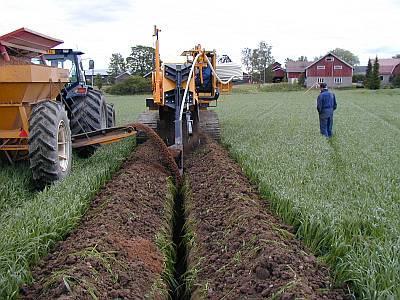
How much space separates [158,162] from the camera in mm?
9055

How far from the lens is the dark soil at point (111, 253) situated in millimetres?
4117

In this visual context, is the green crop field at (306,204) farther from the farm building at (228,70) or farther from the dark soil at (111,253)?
the farm building at (228,70)

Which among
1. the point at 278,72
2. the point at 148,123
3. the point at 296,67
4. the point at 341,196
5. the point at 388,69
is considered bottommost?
the point at 341,196

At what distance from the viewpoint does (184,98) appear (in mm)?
9727

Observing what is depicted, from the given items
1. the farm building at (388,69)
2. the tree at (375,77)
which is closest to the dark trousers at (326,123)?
the tree at (375,77)

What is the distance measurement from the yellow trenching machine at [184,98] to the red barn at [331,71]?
2617 inches

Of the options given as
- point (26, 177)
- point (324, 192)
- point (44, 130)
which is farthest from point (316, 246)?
point (26, 177)

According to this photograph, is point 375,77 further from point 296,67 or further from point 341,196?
point 341,196

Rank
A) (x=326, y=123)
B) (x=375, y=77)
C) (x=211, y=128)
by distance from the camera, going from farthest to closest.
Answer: (x=375, y=77) → (x=326, y=123) → (x=211, y=128)

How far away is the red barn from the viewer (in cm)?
7694

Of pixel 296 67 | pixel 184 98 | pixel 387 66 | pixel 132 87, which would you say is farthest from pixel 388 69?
pixel 184 98

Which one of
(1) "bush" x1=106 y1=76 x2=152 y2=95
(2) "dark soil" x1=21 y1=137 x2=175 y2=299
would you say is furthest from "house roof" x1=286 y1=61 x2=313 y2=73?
(2) "dark soil" x1=21 y1=137 x2=175 y2=299

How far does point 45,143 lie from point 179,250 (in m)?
2.51

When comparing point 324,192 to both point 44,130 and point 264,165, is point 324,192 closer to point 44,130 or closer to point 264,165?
point 264,165
